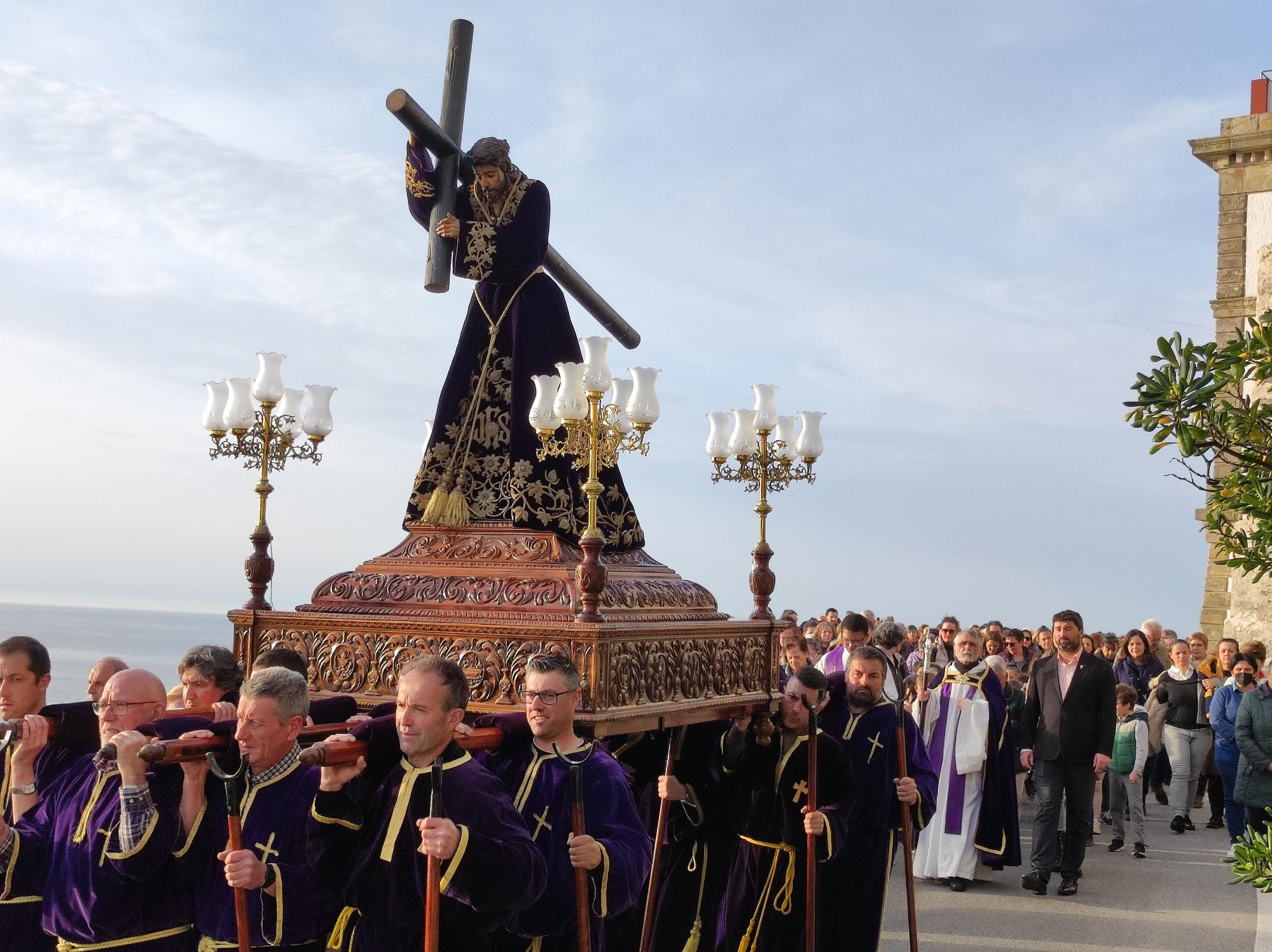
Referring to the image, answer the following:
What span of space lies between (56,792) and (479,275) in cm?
320

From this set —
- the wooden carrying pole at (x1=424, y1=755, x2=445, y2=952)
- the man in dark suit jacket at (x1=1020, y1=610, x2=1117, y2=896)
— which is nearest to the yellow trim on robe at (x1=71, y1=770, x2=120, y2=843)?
the wooden carrying pole at (x1=424, y1=755, x2=445, y2=952)

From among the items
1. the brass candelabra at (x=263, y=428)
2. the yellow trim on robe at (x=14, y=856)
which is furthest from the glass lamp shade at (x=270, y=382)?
the yellow trim on robe at (x=14, y=856)

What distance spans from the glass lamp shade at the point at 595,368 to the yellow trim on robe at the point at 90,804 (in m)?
2.45

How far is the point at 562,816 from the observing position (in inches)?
179

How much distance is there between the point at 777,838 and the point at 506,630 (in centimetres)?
188

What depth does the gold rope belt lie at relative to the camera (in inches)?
253

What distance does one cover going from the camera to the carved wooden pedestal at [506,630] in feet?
18.1

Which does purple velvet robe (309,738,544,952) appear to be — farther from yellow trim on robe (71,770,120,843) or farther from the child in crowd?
the child in crowd

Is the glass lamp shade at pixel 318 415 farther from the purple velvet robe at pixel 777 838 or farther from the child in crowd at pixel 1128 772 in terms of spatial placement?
the child in crowd at pixel 1128 772

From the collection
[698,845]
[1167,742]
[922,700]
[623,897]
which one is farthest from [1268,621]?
[623,897]

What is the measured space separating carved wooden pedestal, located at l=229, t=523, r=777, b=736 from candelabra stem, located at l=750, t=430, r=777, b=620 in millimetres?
885

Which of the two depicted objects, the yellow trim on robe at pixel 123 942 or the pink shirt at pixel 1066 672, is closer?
the yellow trim on robe at pixel 123 942

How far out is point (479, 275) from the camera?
6.63m

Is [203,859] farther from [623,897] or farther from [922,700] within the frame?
[922,700]
